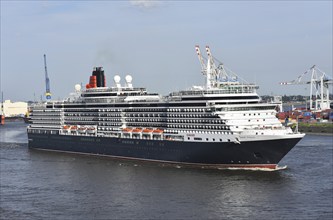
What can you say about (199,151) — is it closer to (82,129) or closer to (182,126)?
(182,126)

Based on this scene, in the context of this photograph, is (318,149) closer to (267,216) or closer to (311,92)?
(267,216)

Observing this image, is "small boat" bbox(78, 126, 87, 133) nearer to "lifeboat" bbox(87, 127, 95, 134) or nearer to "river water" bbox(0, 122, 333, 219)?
"lifeboat" bbox(87, 127, 95, 134)

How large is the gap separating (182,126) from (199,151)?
4.23m

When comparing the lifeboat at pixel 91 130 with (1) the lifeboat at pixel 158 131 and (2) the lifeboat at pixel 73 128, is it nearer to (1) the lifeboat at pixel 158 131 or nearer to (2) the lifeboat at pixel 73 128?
(2) the lifeboat at pixel 73 128

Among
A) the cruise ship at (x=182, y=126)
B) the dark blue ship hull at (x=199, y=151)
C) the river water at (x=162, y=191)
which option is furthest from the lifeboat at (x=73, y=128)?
the river water at (x=162, y=191)

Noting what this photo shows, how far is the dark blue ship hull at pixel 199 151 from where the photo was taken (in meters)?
53.6

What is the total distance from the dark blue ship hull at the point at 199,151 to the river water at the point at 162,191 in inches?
52.5

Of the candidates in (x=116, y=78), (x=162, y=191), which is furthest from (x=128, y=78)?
(x=162, y=191)

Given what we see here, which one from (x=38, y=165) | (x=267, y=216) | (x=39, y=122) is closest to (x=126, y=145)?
(x=38, y=165)

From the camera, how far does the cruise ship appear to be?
178ft

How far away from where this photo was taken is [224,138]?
178ft

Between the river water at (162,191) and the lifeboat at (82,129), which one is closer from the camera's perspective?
the river water at (162,191)

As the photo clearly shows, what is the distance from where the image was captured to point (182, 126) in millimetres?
59656

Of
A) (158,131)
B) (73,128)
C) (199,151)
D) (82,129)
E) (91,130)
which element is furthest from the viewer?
(73,128)
